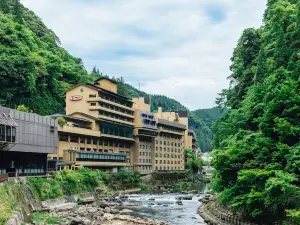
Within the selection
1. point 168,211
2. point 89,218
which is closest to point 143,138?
point 168,211

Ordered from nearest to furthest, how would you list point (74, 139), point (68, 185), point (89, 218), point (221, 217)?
point (221, 217) < point (89, 218) < point (68, 185) < point (74, 139)

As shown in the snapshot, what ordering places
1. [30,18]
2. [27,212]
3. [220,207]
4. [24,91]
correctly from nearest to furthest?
[27,212], [220,207], [24,91], [30,18]

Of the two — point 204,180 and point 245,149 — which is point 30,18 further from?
point 245,149

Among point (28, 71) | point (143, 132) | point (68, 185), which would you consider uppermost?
point (28, 71)

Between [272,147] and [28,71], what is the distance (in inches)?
2546

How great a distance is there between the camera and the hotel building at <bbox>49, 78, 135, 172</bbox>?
8212 centimetres

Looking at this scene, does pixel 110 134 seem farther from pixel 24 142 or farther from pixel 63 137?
pixel 24 142

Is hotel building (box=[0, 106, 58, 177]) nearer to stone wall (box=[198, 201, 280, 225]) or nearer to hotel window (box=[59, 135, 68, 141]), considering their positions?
hotel window (box=[59, 135, 68, 141])

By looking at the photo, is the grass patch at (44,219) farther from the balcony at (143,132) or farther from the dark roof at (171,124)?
the dark roof at (171,124)

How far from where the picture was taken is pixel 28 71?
8788 centimetres

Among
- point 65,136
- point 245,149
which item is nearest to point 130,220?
point 245,149

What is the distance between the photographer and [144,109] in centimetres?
11875

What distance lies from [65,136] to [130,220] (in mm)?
41585

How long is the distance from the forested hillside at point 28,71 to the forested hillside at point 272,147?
53649 mm
